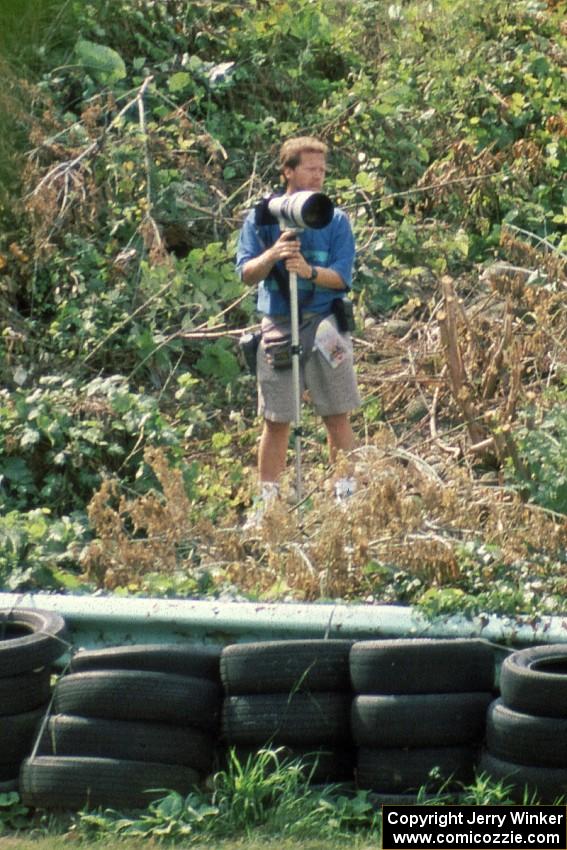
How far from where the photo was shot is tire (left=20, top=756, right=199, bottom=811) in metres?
4.66

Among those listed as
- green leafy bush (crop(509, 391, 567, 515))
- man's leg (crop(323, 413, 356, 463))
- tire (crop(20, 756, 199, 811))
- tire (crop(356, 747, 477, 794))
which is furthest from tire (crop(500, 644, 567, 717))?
man's leg (crop(323, 413, 356, 463))

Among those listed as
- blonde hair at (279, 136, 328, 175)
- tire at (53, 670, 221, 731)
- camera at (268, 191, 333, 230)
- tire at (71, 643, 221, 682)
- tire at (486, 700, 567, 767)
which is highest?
blonde hair at (279, 136, 328, 175)

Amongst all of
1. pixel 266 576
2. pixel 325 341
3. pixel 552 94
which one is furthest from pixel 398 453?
pixel 552 94

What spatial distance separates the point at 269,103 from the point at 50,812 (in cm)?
809

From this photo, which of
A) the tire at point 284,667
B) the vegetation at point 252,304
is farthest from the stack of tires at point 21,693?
the vegetation at point 252,304

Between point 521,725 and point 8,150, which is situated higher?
point 8,150

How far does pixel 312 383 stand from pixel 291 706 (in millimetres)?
3171

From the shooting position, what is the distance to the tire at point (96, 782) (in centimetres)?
466

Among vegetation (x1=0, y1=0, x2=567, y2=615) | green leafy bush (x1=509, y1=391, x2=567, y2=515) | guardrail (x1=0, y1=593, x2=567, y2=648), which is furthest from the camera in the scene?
green leafy bush (x1=509, y1=391, x2=567, y2=515)

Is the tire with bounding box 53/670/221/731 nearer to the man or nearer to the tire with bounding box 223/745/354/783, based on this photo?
the tire with bounding box 223/745/354/783

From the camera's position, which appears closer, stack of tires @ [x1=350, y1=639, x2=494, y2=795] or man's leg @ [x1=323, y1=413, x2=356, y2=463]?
stack of tires @ [x1=350, y1=639, x2=494, y2=795]

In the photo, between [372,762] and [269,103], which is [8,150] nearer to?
[372,762]

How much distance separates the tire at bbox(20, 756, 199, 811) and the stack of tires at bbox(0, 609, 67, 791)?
166mm

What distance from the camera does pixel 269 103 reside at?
11852mm
